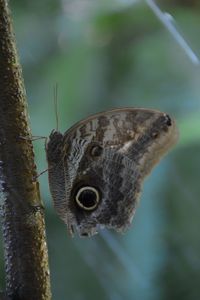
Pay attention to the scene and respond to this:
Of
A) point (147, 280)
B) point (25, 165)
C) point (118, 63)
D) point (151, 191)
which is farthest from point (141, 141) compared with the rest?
point (118, 63)

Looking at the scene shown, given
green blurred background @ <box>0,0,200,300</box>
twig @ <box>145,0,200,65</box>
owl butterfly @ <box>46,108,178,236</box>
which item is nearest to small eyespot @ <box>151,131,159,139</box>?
owl butterfly @ <box>46,108,178,236</box>

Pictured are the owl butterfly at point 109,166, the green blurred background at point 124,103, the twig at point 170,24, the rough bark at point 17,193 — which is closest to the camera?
the rough bark at point 17,193

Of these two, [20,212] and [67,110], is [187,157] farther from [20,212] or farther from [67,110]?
[20,212]

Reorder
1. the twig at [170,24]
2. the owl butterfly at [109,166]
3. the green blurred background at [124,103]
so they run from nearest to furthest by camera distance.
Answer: the owl butterfly at [109,166] < the twig at [170,24] < the green blurred background at [124,103]

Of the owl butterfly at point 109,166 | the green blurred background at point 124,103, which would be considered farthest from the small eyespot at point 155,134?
the green blurred background at point 124,103

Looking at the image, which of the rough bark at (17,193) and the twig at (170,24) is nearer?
the rough bark at (17,193)

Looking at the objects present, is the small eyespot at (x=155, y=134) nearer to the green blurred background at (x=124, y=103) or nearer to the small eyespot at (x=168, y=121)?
the small eyespot at (x=168, y=121)
